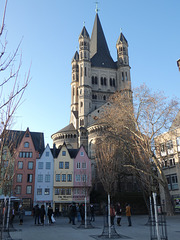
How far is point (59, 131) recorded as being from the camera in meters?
67.1

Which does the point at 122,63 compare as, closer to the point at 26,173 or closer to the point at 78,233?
the point at 26,173

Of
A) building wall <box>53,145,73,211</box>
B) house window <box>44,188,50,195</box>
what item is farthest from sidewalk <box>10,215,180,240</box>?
building wall <box>53,145,73,211</box>

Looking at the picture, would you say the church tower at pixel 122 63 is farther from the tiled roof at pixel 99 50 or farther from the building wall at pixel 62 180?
the building wall at pixel 62 180

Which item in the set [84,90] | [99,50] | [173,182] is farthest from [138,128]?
[99,50]

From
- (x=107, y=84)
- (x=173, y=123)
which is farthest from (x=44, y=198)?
(x=107, y=84)

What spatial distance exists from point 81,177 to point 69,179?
7.72ft

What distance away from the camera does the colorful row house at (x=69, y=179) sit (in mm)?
40250

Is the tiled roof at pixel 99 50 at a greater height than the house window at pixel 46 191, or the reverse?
the tiled roof at pixel 99 50

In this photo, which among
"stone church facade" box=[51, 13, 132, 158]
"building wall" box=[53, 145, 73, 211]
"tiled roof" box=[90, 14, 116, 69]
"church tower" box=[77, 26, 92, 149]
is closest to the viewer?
"building wall" box=[53, 145, 73, 211]

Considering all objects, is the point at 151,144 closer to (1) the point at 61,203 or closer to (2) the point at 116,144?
(2) the point at 116,144

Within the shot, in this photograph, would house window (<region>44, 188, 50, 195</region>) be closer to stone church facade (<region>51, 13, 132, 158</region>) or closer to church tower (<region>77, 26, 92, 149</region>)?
stone church facade (<region>51, 13, 132, 158</region>)

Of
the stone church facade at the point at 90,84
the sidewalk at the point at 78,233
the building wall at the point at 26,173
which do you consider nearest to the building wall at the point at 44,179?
the building wall at the point at 26,173

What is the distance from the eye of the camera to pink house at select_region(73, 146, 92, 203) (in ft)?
133

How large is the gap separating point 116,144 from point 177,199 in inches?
452
